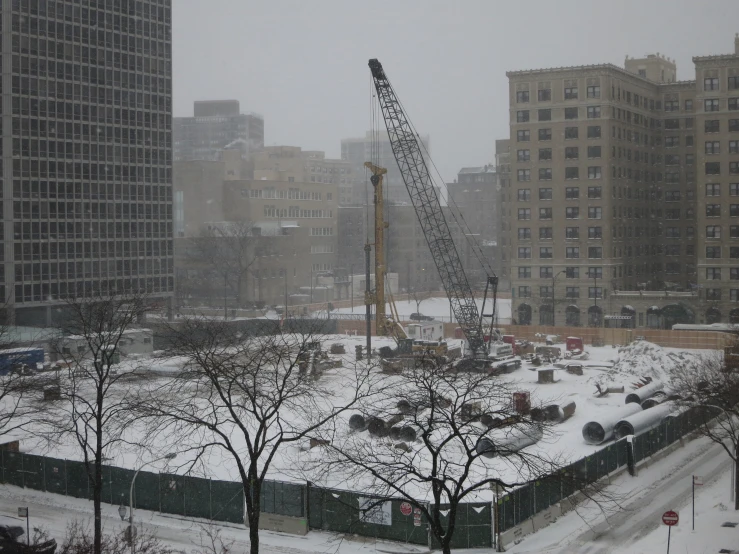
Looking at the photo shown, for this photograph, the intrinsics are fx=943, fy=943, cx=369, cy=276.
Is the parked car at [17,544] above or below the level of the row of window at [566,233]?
below

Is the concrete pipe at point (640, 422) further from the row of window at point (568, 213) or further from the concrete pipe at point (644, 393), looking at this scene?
the row of window at point (568, 213)

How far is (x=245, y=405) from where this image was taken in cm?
3222

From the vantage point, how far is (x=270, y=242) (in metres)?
122

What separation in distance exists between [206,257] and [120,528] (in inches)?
3615

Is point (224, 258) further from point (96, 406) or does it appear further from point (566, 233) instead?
point (96, 406)

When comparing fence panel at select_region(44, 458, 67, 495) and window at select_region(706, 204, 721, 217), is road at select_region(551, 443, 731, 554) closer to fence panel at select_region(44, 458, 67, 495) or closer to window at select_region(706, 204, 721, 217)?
fence panel at select_region(44, 458, 67, 495)

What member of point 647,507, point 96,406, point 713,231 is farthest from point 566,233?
point 647,507

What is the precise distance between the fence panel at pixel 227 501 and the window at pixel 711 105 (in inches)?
2847

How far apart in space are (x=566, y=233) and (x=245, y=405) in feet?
212

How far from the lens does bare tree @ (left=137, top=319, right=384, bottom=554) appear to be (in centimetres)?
2380

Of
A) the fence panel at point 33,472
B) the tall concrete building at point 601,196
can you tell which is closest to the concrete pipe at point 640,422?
the fence panel at point 33,472

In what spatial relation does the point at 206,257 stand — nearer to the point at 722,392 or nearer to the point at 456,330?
the point at 456,330

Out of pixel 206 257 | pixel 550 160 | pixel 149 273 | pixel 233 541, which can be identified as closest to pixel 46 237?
pixel 149 273

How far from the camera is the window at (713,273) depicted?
284 ft
